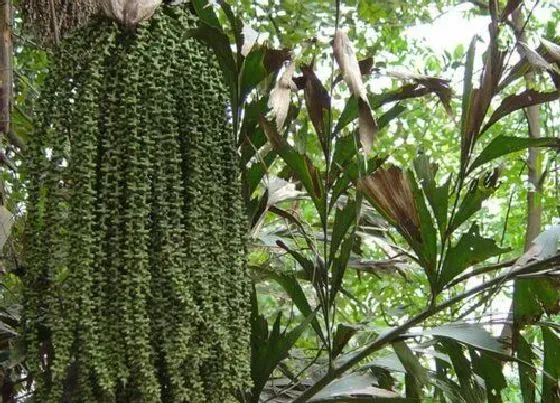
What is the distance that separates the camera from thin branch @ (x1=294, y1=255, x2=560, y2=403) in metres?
1.12

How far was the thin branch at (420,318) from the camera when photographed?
3.67ft

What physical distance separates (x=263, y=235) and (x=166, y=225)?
478 millimetres

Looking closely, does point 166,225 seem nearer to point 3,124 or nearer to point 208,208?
point 208,208

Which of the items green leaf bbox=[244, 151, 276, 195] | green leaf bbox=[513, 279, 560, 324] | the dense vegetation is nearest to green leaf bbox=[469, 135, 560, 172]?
the dense vegetation

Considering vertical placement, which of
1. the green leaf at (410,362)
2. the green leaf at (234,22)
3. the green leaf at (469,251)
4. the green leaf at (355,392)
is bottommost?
the green leaf at (355,392)

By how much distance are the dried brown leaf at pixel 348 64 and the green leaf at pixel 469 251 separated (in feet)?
0.95

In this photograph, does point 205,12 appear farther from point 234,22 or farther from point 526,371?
point 526,371

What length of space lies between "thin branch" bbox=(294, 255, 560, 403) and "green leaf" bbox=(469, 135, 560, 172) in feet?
0.54

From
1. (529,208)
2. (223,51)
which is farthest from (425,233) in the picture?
(529,208)

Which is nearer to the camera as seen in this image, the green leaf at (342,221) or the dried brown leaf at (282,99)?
the dried brown leaf at (282,99)

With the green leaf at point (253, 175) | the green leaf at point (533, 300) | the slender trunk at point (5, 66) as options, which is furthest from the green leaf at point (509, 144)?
the slender trunk at point (5, 66)

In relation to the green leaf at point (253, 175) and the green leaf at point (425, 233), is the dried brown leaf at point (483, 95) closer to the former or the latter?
the green leaf at point (425, 233)

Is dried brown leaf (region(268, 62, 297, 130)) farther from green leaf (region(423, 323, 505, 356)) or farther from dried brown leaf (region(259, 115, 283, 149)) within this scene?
green leaf (region(423, 323, 505, 356))

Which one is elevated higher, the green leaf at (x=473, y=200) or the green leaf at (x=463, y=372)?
the green leaf at (x=473, y=200)
